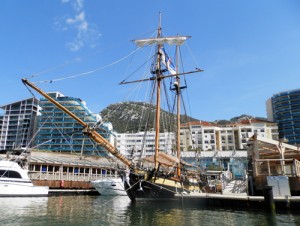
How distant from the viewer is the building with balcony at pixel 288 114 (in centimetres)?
12312

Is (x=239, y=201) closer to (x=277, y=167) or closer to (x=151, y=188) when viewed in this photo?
(x=277, y=167)

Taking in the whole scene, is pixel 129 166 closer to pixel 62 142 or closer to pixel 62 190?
pixel 62 190

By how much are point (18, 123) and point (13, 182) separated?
9904 centimetres

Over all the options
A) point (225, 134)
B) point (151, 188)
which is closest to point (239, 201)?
point (151, 188)

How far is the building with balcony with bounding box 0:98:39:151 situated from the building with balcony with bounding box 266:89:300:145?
375 ft

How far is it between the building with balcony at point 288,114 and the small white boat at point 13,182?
116688 millimetres

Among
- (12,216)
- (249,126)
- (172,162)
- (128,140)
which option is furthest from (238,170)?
(128,140)

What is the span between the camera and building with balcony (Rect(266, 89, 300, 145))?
123125 mm

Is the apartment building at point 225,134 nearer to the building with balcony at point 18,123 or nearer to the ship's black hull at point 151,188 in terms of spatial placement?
the building with balcony at point 18,123

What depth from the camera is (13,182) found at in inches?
1187

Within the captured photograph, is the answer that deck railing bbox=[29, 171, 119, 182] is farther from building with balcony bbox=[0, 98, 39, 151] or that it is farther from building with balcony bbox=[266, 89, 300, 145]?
building with balcony bbox=[266, 89, 300, 145]

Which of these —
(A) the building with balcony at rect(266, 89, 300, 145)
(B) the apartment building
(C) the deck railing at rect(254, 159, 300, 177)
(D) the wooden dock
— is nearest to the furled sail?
(C) the deck railing at rect(254, 159, 300, 177)

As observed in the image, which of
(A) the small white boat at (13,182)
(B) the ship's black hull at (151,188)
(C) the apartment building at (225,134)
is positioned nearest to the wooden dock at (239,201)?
(B) the ship's black hull at (151,188)

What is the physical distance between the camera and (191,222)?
1484 cm
